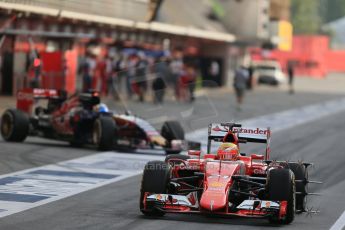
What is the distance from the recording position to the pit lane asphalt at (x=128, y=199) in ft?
42.6

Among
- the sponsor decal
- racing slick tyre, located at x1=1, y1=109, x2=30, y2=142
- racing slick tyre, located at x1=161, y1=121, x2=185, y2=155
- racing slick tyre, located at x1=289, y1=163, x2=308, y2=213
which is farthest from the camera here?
the sponsor decal

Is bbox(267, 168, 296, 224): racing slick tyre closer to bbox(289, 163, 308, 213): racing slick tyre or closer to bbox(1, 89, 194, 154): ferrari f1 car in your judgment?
bbox(289, 163, 308, 213): racing slick tyre

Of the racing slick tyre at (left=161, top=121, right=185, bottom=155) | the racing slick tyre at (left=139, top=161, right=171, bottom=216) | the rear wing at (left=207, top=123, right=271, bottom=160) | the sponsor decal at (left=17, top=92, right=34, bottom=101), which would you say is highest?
the sponsor decal at (left=17, top=92, right=34, bottom=101)

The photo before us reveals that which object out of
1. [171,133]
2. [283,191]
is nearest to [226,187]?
[283,191]

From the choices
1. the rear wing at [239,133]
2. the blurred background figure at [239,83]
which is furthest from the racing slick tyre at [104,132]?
the blurred background figure at [239,83]

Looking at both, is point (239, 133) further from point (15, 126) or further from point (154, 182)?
point (15, 126)

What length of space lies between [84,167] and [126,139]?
287 cm

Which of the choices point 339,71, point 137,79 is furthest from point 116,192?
point 339,71

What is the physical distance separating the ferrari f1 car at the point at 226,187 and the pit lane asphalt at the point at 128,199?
0.65ft

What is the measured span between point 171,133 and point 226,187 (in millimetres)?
9608

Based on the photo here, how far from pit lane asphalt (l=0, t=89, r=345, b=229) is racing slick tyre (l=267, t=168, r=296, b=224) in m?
0.14

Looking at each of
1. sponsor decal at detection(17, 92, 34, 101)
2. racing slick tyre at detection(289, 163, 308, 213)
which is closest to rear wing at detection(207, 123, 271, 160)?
racing slick tyre at detection(289, 163, 308, 213)

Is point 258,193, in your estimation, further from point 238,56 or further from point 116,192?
point 238,56

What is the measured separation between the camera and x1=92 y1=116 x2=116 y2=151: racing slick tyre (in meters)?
22.0
